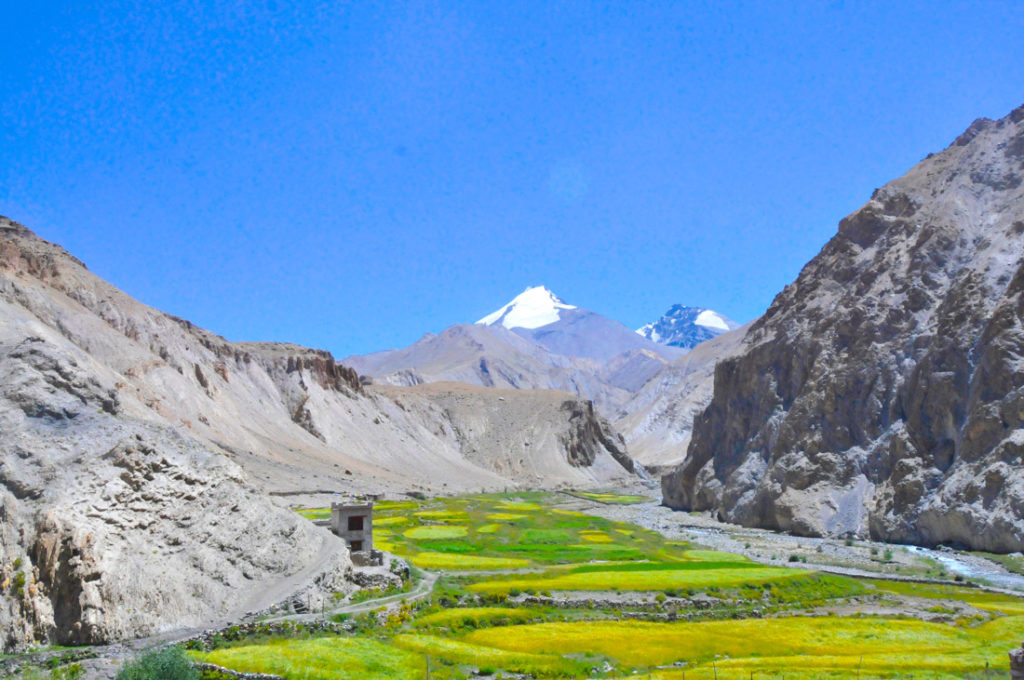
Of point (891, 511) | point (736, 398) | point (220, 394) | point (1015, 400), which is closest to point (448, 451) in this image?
point (220, 394)

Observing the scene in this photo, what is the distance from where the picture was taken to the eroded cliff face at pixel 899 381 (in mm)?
67562

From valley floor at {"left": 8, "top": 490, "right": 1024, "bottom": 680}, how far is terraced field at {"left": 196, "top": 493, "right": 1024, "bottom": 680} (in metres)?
0.11

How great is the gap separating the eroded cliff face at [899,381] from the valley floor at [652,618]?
22.2 ft

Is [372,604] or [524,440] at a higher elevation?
[524,440]

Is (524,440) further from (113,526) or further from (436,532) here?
(113,526)

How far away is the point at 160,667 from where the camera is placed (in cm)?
2825

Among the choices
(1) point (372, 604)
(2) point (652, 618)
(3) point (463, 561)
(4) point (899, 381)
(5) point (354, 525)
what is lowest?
(2) point (652, 618)

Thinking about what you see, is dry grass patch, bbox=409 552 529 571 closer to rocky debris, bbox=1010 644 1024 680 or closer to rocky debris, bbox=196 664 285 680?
rocky debris, bbox=196 664 285 680

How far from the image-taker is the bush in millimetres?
27969

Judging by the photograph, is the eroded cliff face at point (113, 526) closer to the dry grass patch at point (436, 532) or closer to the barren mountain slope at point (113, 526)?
the barren mountain slope at point (113, 526)

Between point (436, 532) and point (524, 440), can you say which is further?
point (524, 440)

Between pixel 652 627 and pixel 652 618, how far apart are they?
234 cm

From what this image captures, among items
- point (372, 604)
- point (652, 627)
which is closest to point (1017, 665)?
point (652, 627)

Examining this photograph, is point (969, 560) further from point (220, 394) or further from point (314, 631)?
point (220, 394)
